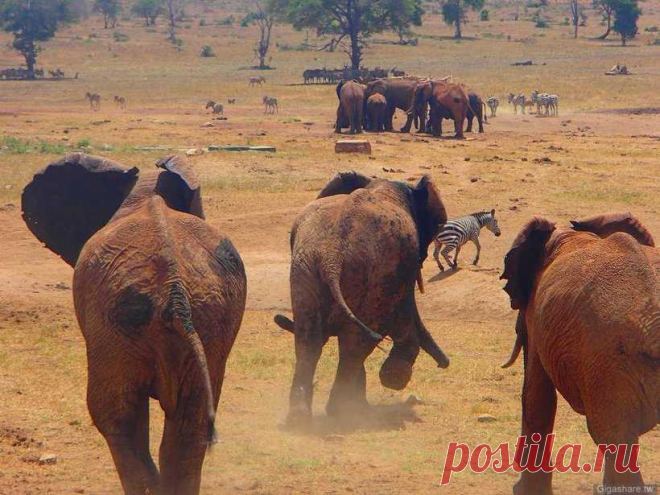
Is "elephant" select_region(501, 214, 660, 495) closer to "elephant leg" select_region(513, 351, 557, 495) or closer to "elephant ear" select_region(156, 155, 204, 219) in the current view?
"elephant leg" select_region(513, 351, 557, 495)

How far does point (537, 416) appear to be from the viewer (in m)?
6.54

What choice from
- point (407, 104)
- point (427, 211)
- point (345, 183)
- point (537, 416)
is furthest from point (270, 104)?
point (537, 416)

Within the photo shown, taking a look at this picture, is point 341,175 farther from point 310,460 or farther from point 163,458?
point 163,458

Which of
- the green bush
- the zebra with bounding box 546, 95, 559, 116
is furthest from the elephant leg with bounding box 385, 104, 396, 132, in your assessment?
the green bush

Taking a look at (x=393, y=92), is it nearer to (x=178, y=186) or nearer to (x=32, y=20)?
(x=178, y=186)

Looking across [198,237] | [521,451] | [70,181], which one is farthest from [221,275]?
[521,451]

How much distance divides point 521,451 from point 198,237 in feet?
7.43

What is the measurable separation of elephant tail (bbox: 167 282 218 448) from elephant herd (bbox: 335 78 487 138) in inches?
1066

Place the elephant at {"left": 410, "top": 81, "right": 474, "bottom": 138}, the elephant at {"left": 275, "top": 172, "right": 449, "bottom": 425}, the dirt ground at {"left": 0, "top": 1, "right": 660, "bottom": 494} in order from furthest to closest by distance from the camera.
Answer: the elephant at {"left": 410, "top": 81, "right": 474, "bottom": 138}
the elephant at {"left": 275, "top": 172, "right": 449, "bottom": 425}
the dirt ground at {"left": 0, "top": 1, "right": 660, "bottom": 494}

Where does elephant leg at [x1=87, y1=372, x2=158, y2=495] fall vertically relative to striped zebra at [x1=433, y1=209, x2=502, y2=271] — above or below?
above

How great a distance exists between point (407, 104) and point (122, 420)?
100 ft

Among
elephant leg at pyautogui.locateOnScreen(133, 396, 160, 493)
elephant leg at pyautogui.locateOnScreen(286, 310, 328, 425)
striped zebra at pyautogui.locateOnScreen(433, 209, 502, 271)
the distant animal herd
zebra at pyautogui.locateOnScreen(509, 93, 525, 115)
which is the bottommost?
the distant animal herd

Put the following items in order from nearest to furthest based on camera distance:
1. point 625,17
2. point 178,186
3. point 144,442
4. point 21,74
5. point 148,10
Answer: point 144,442, point 178,186, point 21,74, point 625,17, point 148,10

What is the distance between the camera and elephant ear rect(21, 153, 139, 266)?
6.91 meters
